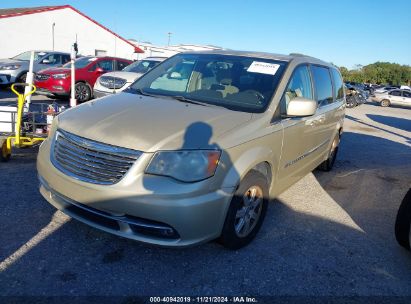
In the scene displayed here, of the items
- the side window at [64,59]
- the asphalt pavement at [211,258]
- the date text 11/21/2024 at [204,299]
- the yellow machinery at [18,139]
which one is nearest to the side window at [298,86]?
the asphalt pavement at [211,258]

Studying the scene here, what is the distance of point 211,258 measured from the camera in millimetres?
3039

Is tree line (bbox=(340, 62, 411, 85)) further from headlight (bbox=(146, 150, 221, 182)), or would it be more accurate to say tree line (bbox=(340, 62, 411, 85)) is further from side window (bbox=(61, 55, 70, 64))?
headlight (bbox=(146, 150, 221, 182))

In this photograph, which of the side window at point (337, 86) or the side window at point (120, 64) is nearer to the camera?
the side window at point (337, 86)

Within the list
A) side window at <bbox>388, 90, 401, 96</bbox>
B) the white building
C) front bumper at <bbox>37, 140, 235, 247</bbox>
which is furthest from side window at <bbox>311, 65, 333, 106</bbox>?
side window at <bbox>388, 90, 401, 96</bbox>

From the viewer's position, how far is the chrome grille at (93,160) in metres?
2.58

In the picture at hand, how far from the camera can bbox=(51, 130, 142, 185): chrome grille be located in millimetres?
2578

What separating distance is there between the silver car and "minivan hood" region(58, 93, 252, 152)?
1215 cm

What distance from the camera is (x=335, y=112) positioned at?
207 inches

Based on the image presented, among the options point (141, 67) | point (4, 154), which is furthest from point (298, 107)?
point (141, 67)

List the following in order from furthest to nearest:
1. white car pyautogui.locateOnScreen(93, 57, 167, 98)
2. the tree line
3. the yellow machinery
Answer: the tree line → white car pyautogui.locateOnScreen(93, 57, 167, 98) → the yellow machinery

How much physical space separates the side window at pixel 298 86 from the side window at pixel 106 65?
31.9 feet

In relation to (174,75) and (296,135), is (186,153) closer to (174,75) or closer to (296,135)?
(296,135)

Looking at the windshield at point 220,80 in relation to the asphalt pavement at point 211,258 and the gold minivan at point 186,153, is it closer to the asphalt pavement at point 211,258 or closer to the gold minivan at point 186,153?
the gold minivan at point 186,153

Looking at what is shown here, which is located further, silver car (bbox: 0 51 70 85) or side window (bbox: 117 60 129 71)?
silver car (bbox: 0 51 70 85)
